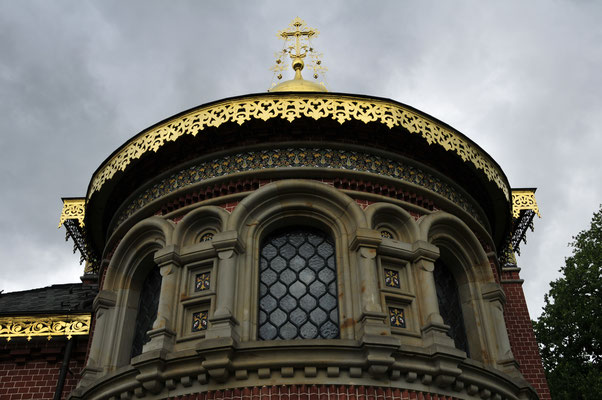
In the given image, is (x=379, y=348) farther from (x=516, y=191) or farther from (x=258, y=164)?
(x=516, y=191)

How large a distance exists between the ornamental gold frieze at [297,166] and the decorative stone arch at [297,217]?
507mm

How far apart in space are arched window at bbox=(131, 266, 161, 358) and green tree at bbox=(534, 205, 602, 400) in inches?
534

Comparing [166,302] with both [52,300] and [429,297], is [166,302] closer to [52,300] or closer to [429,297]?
[429,297]

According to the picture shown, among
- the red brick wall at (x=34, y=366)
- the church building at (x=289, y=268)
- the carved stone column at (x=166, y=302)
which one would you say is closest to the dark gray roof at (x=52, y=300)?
the church building at (x=289, y=268)

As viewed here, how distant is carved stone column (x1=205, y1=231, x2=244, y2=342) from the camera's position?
731cm

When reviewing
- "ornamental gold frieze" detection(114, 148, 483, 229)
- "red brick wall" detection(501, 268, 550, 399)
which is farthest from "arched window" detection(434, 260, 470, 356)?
"red brick wall" detection(501, 268, 550, 399)

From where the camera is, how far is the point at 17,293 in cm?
1281

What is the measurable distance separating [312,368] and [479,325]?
3198 millimetres

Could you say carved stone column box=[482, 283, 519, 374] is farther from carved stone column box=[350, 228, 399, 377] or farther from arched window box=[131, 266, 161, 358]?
arched window box=[131, 266, 161, 358]

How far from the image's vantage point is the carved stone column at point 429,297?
7680 mm

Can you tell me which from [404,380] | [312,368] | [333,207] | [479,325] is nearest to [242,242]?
[333,207]

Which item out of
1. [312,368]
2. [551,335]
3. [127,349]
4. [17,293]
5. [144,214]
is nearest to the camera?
[312,368]

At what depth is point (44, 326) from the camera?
404 inches

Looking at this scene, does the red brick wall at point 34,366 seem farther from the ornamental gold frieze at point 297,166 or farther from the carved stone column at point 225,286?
the carved stone column at point 225,286
